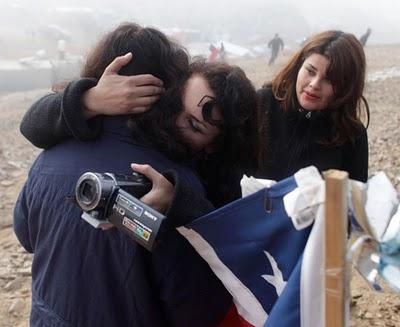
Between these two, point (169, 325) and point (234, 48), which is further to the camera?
point (234, 48)

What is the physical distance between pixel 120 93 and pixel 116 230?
404 millimetres

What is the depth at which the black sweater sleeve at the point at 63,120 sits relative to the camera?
1372 mm

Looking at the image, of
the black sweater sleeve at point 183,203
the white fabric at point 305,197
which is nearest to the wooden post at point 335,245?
the white fabric at point 305,197

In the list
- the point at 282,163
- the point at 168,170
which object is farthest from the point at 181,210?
the point at 282,163

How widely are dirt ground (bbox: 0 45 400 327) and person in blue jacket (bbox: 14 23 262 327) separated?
242 cm

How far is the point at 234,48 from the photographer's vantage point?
32000 mm

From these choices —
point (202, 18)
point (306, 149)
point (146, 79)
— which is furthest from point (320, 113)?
point (202, 18)

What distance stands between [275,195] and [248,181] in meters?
0.10

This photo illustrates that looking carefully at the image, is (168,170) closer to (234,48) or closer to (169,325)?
(169,325)

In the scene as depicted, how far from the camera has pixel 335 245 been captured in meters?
1.02

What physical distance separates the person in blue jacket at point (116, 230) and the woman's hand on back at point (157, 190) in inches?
0.7

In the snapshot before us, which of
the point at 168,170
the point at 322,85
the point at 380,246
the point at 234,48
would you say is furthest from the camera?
the point at 234,48

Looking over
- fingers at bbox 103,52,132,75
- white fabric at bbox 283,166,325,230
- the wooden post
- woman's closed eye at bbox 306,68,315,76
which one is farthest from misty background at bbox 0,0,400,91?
the wooden post

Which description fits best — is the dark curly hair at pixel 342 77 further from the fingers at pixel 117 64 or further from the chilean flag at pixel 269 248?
the fingers at pixel 117 64
